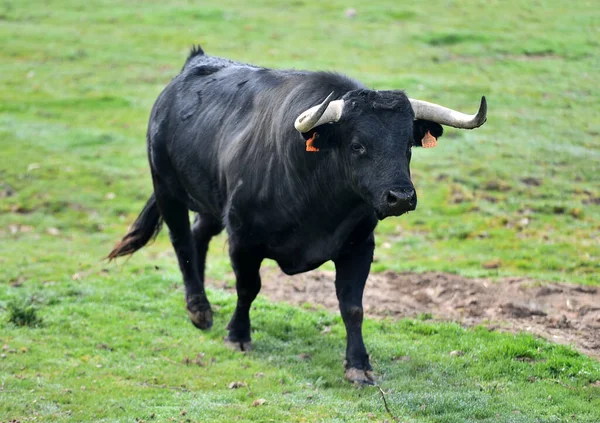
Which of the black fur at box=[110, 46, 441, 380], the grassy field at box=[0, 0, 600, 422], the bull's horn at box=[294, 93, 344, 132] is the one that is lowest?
the grassy field at box=[0, 0, 600, 422]

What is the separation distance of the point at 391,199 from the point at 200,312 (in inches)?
149

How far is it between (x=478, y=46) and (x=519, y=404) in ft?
70.0

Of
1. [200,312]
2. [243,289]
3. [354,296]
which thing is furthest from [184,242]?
[354,296]

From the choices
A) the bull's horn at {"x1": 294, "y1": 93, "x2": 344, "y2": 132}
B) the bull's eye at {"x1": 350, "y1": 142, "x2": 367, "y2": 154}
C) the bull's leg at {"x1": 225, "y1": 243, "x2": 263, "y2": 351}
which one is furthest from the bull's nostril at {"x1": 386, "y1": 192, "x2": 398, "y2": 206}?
the bull's leg at {"x1": 225, "y1": 243, "x2": 263, "y2": 351}

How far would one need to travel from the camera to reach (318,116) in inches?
293

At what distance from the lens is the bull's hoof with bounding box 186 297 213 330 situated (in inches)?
401

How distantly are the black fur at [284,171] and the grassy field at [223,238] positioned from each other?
0.85 m

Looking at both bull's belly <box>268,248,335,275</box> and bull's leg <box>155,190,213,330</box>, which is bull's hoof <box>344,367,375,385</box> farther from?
bull's leg <box>155,190,213,330</box>

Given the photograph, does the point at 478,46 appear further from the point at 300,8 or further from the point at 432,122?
the point at 432,122

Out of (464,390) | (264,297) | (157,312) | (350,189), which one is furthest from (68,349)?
(464,390)

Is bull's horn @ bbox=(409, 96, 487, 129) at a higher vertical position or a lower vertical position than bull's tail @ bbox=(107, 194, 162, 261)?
higher

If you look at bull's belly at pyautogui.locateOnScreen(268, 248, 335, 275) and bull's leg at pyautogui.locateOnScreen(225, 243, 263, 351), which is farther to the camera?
bull's leg at pyautogui.locateOnScreen(225, 243, 263, 351)

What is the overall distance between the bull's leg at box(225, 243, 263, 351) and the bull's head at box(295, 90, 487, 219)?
1627mm

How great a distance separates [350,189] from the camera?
7953 mm
